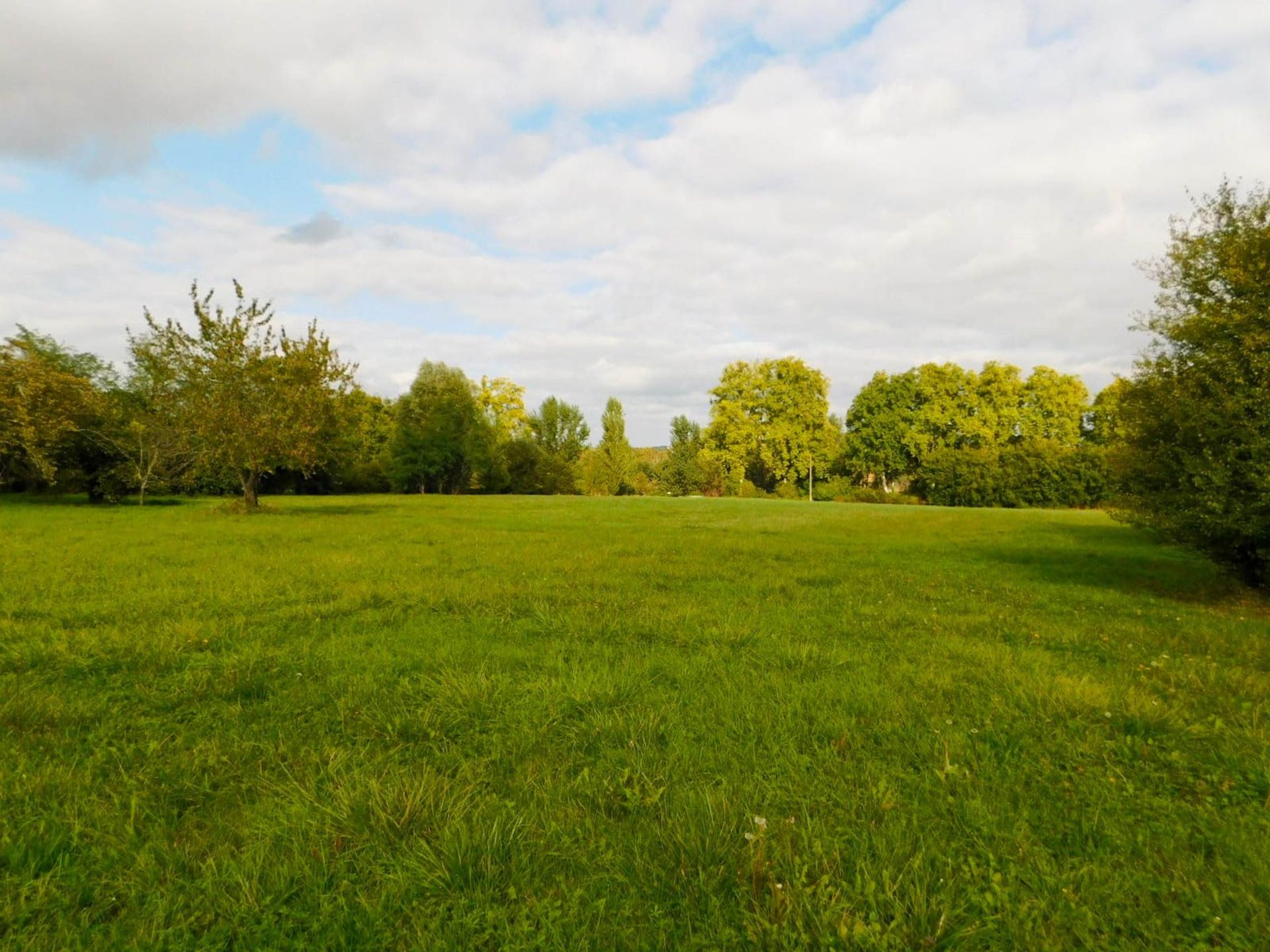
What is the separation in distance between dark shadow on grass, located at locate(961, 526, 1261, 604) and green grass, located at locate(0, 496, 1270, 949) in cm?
335

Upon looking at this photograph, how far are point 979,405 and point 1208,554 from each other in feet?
180

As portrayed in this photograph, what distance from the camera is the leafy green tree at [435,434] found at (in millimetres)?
53625

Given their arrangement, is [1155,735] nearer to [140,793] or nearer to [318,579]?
[140,793]

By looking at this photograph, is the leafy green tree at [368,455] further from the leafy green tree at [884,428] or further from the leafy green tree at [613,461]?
the leafy green tree at [884,428]

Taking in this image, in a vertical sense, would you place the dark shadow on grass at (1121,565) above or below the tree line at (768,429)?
below

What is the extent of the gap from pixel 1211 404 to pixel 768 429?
5606 centimetres

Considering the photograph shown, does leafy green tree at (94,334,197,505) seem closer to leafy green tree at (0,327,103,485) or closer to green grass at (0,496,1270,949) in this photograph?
leafy green tree at (0,327,103,485)

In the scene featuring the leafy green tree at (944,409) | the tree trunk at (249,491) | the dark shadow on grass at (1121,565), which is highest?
the leafy green tree at (944,409)

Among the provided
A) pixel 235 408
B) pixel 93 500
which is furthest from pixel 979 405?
pixel 93 500

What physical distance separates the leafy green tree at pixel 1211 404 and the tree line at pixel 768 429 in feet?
0.11

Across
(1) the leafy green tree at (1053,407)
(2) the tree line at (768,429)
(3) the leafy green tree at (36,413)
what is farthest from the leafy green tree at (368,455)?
(1) the leafy green tree at (1053,407)

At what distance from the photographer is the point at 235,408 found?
75.6 feet

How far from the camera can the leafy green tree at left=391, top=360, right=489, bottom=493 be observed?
176 feet

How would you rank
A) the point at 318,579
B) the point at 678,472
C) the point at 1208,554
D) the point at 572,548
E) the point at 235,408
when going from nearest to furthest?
the point at 318,579 → the point at 1208,554 → the point at 572,548 → the point at 235,408 → the point at 678,472
